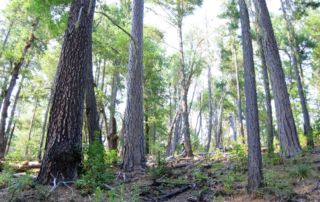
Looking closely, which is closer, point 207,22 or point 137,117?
point 137,117

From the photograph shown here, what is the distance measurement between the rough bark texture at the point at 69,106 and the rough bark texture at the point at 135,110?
176cm

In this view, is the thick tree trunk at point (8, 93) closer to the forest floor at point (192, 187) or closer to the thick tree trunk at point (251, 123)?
the forest floor at point (192, 187)

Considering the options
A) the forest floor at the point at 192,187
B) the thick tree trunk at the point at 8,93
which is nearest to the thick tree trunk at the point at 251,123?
the forest floor at the point at 192,187

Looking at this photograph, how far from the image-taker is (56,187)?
201 inches

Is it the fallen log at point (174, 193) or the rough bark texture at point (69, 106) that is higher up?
the rough bark texture at point (69, 106)

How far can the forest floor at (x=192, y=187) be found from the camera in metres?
4.74

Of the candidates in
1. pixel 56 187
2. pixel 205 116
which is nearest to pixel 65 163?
pixel 56 187

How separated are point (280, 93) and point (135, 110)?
13.3 ft

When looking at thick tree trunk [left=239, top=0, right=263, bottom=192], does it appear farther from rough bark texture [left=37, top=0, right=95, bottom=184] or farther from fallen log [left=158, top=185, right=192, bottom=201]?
rough bark texture [left=37, top=0, right=95, bottom=184]

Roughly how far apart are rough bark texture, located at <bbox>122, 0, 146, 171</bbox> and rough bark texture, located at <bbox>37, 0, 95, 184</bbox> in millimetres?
1759

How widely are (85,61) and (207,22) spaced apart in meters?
17.4

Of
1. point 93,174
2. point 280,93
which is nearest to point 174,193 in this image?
point 93,174

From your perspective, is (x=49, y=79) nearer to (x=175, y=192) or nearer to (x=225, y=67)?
(x=225, y=67)

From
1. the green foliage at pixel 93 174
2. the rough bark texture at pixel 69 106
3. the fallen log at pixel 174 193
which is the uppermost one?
the rough bark texture at pixel 69 106
